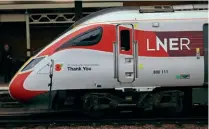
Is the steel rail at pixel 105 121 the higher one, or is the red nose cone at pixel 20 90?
the red nose cone at pixel 20 90

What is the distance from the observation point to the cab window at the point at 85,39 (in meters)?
11.2

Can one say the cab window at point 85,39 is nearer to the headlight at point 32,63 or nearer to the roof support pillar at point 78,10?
the headlight at point 32,63

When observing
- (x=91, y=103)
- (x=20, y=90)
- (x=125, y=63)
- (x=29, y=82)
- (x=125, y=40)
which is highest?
(x=125, y=40)

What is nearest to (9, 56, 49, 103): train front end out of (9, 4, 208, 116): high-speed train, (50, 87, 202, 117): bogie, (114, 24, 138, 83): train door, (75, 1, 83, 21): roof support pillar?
(9, 4, 208, 116): high-speed train

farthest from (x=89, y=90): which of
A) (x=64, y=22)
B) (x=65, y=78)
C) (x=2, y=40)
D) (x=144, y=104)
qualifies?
(x=2, y=40)

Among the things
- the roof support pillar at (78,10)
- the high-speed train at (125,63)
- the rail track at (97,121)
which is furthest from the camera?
the roof support pillar at (78,10)

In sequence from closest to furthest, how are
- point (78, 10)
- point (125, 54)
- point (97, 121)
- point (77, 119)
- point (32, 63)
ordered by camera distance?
point (125, 54) < point (97, 121) < point (32, 63) < point (77, 119) < point (78, 10)

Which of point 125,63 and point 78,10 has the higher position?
point 78,10

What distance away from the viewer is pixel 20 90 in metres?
11.2

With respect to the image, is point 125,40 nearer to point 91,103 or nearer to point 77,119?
point 91,103

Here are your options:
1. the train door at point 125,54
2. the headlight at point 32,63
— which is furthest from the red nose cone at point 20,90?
the train door at point 125,54

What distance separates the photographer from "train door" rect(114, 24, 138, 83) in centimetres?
1102

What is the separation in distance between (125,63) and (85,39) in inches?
44.4

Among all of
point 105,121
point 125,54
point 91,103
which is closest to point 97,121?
point 105,121
